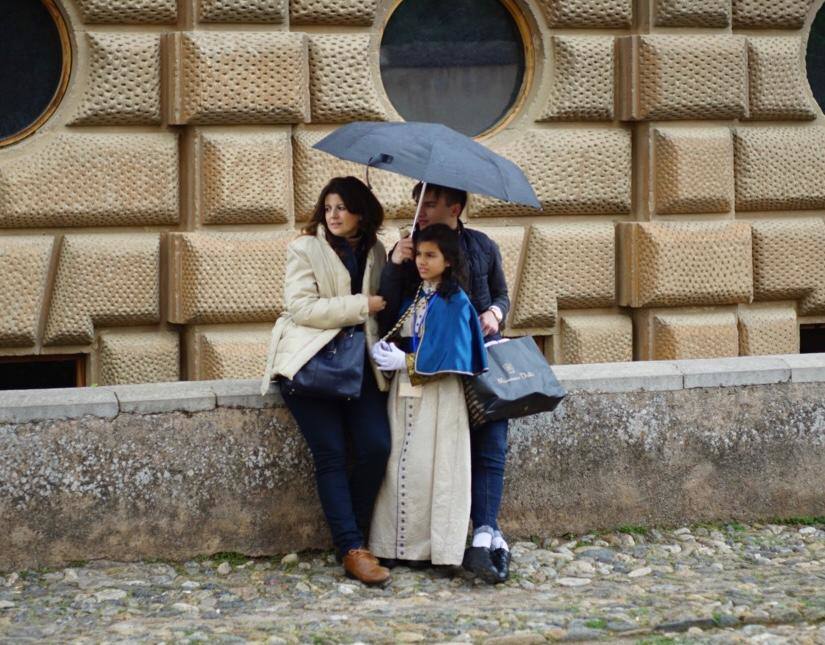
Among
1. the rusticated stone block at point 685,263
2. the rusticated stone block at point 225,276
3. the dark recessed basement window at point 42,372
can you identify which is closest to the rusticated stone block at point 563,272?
the rusticated stone block at point 685,263

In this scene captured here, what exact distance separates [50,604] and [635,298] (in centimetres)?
416

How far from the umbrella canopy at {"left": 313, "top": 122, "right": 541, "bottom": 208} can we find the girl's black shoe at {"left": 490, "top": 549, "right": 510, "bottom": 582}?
1.20m

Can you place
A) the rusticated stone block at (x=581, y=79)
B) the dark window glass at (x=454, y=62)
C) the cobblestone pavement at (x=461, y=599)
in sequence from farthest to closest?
the rusticated stone block at (x=581, y=79) → the dark window glass at (x=454, y=62) → the cobblestone pavement at (x=461, y=599)

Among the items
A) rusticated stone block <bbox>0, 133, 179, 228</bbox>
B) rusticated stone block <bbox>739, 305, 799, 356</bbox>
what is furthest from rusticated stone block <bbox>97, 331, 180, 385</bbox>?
rusticated stone block <bbox>739, 305, 799, 356</bbox>

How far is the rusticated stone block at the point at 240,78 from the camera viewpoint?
774 centimetres

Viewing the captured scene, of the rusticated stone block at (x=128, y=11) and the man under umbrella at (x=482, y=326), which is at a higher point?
A: the rusticated stone block at (x=128, y=11)

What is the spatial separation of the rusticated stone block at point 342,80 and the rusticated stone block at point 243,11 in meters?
0.22

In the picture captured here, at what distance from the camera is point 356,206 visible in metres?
5.65

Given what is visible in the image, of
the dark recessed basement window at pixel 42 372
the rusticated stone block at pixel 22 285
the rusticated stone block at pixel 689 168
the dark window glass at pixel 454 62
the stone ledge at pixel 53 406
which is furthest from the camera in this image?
the rusticated stone block at pixel 689 168

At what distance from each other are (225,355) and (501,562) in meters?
2.59

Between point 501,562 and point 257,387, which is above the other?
point 257,387

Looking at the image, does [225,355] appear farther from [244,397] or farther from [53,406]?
[53,406]

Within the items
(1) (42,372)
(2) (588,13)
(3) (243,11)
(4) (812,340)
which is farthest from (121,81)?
(4) (812,340)

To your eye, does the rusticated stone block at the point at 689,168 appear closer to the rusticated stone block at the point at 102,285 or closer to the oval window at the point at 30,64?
the rusticated stone block at the point at 102,285
